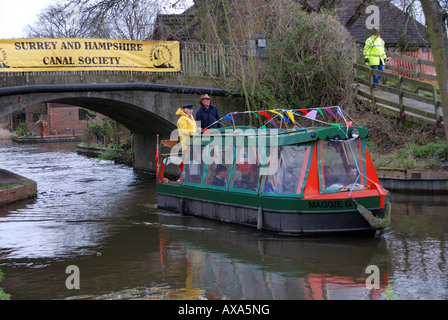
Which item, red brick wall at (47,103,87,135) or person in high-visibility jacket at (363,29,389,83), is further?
red brick wall at (47,103,87,135)

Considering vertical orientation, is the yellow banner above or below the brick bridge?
above

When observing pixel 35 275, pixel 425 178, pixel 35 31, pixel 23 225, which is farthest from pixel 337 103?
pixel 35 31

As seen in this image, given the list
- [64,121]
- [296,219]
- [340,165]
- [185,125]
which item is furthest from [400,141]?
[64,121]

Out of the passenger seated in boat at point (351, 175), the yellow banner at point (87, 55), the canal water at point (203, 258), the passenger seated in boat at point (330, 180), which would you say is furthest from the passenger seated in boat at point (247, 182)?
the yellow banner at point (87, 55)

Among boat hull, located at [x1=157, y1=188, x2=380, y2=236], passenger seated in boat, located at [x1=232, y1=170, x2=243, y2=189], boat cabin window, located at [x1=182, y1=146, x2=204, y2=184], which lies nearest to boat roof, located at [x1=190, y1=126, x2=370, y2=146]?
boat cabin window, located at [x1=182, y1=146, x2=204, y2=184]

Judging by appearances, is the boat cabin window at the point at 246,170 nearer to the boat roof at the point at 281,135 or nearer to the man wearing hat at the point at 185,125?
the boat roof at the point at 281,135

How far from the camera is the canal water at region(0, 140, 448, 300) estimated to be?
25.0 ft

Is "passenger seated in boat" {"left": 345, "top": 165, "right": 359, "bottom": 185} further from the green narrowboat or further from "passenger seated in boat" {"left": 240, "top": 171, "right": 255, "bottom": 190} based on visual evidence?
"passenger seated in boat" {"left": 240, "top": 171, "right": 255, "bottom": 190}

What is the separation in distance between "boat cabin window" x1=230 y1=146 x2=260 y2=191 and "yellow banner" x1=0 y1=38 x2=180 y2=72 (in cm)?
789

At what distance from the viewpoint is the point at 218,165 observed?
12.1m

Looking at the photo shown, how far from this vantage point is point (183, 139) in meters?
13.3

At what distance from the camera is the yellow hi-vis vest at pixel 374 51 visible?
19141 mm

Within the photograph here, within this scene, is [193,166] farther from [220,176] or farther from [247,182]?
[247,182]

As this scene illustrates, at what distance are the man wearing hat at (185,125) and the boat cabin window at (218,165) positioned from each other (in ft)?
3.62
